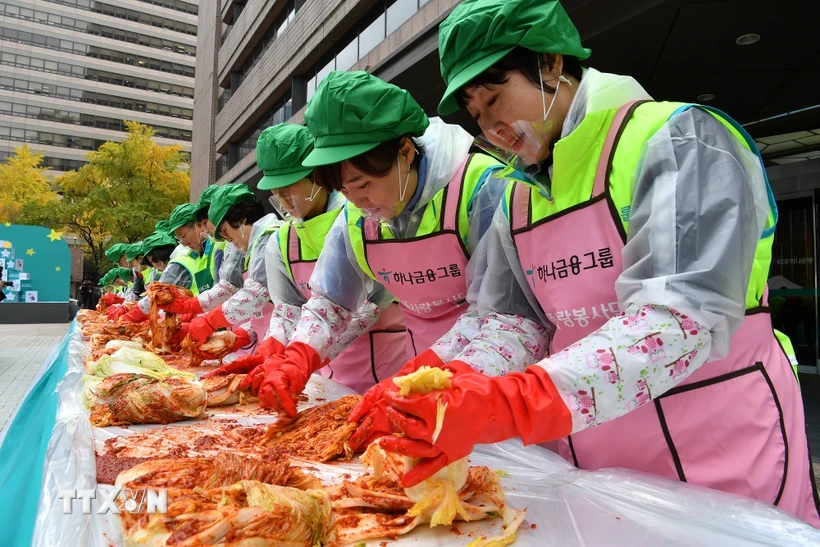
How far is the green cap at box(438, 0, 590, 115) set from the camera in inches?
49.6

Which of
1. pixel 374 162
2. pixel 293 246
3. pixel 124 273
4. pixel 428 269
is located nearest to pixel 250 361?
pixel 293 246

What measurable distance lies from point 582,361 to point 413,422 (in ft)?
1.15

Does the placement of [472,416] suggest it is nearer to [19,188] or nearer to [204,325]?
[204,325]

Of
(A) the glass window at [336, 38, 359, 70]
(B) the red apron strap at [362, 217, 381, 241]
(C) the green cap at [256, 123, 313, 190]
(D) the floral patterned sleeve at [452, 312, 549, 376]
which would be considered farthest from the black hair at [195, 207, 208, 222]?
(A) the glass window at [336, 38, 359, 70]

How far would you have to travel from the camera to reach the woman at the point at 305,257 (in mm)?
2637

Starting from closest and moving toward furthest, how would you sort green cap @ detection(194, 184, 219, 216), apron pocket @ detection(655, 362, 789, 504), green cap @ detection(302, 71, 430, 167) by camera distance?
apron pocket @ detection(655, 362, 789, 504)
green cap @ detection(302, 71, 430, 167)
green cap @ detection(194, 184, 219, 216)

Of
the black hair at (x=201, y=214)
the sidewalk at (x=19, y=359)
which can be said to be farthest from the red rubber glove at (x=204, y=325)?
the black hair at (x=201, y=214)

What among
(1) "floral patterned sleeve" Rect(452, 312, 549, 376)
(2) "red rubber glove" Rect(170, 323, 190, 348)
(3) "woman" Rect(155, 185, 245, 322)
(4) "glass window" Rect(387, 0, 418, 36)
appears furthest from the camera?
(4) "glass window" Rect(387, 0, 418, 36)

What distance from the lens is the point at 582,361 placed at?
1.04 m

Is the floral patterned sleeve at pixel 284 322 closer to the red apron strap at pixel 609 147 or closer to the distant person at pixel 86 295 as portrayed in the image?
the red apron strap at pixel 609 147

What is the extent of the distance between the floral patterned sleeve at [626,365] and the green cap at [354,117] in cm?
103

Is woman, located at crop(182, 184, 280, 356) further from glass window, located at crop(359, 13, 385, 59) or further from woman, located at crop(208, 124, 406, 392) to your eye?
glass window, located at crop(359, 13, 385, 59)

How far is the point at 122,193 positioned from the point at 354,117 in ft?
78.0

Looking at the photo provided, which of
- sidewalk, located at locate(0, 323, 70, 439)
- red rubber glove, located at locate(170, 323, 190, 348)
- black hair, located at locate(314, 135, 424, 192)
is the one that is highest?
black hair, located at locate(314, 135, 424, 192)
